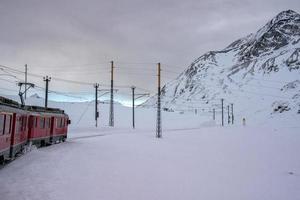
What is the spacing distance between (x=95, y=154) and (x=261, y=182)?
1001cm

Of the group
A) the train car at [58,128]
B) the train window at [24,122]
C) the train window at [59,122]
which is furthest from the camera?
the train window at [59,122]

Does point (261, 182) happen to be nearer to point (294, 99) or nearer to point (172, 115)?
point (172, 115)

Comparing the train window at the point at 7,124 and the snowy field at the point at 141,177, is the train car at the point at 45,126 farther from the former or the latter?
the train window at the point at 7,124

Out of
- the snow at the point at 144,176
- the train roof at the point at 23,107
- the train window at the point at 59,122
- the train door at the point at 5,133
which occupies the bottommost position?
the snow at the point at 144,176

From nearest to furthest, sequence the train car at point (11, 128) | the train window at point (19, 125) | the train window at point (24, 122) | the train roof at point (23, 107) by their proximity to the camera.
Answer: the train car at point (11, 128) → the train roof at point (23, 107) → the train window at point (19, 125) → the train window at point (24, 122)

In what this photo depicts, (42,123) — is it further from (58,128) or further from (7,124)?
(7,124)

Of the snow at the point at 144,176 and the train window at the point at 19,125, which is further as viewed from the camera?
the train window at the point at 19,125

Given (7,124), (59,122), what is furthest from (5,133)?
(59,122)

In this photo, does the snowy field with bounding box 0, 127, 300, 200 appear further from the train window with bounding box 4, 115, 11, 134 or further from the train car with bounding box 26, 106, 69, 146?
the train car with bounding box 26, 106, 69, 146

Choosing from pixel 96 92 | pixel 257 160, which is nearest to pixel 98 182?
pixel 257 160

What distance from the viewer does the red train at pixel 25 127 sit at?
1565cm

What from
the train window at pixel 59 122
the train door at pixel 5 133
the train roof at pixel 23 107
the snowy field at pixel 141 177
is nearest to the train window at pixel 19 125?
the train roof at pixel 23 107

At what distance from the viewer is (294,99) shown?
190m

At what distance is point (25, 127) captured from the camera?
2081cm
